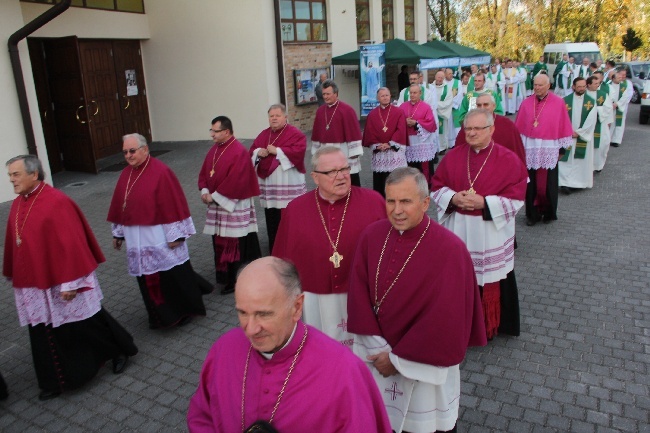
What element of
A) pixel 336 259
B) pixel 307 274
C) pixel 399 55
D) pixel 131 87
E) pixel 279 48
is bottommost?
pixel 307 274

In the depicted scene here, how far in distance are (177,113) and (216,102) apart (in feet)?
4.23

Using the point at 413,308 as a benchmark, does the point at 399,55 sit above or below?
above

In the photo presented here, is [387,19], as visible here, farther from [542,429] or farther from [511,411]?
[542,429]

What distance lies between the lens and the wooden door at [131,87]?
15273mm

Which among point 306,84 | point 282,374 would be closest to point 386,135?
point 282,374

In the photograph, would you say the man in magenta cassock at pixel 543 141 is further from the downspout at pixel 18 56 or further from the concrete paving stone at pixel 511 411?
the downspout at pixel 18 56

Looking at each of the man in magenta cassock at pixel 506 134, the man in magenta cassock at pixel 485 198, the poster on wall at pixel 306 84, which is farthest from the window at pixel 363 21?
the man in magenta cassock at pixel 485 198

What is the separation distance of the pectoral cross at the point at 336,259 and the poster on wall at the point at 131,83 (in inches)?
537

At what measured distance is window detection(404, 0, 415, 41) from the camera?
23.0m

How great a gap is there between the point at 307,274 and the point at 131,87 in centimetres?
1378

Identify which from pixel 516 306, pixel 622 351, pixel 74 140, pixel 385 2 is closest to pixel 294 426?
pixel 516 306

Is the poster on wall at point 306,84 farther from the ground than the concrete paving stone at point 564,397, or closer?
farther from the ground

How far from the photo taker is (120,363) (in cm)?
489

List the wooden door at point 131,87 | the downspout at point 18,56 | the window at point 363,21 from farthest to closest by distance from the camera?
1. the window at point 363,21
2. the wooden door at point 131,87
3. the downspout at point 18,56
